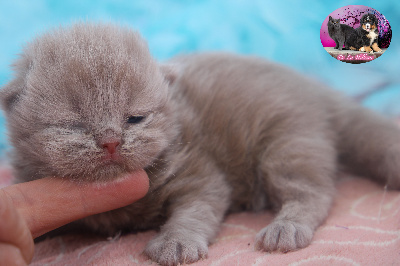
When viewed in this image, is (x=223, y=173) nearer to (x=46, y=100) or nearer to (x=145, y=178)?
(x=145, y=178)

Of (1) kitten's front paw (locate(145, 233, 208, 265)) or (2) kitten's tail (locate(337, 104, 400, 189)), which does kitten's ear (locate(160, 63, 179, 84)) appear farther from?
(2) kitten's tail (locate(337, 104, 400, 189))

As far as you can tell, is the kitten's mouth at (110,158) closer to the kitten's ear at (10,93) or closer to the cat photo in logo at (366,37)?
the kitten's ear at (10,93)

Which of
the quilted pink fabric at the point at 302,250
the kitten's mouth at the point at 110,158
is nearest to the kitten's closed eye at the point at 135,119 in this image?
the kitten's mouth at the point at 110,158

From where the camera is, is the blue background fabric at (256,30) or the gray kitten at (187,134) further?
the blue background fabric at (256,30)

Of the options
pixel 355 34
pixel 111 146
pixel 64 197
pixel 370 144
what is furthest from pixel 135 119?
pixel 370 144

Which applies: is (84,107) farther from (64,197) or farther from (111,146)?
(64,197)
